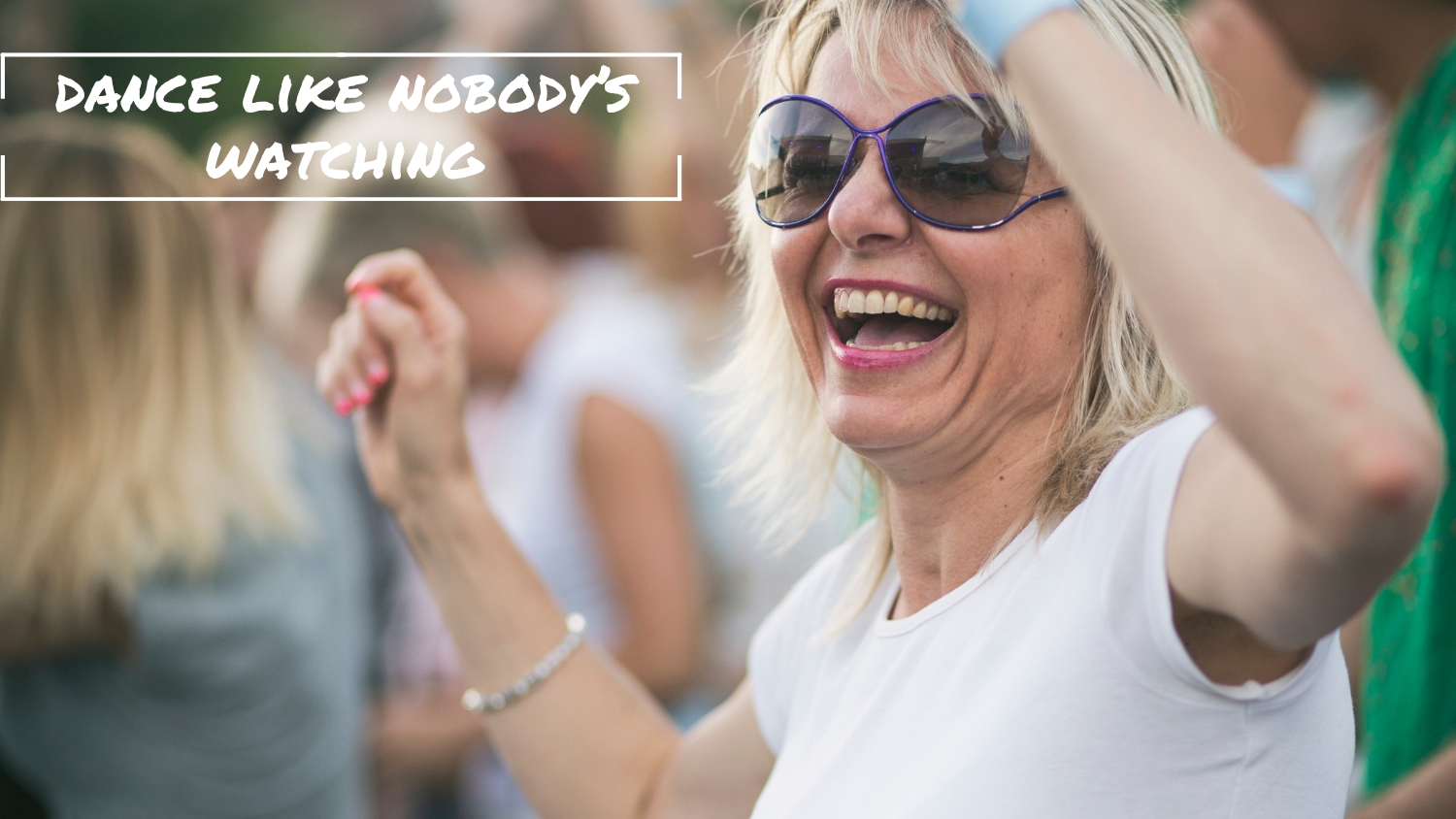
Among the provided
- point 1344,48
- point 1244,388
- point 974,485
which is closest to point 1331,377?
point 1244,388

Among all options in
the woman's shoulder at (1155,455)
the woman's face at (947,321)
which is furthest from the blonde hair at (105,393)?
the woman's shoulder at (1155,455)

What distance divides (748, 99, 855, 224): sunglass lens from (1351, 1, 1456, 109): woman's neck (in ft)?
4.57

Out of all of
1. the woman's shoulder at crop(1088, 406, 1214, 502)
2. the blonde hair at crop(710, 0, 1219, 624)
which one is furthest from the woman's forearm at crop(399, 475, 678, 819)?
the woman's shoulder at crop(1088, 406, 1214, 502)

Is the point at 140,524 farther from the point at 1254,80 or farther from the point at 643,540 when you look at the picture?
the point at 1254,80

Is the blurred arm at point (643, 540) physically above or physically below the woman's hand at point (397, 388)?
below

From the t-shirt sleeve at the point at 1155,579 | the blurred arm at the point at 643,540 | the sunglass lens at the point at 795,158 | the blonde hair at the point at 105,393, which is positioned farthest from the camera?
the blurred arm at the point at 643,540

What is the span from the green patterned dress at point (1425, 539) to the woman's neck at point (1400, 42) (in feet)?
0.75

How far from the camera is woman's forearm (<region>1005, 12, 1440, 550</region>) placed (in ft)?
2.69

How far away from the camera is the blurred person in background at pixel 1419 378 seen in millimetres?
1848

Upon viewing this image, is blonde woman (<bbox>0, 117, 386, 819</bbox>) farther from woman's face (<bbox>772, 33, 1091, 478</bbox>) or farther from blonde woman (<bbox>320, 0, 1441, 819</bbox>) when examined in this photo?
woman's face (<bbox>772, 33, 1091, 478</bbox>)

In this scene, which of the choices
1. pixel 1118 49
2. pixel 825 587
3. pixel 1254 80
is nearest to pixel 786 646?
pixel 825 587

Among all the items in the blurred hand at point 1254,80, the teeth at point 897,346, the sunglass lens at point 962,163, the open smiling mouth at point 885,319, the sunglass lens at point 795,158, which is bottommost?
the teeth at point 897,346

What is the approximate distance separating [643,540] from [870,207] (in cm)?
201

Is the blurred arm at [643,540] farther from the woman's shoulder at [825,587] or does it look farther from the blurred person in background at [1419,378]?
the blurred person in background at [1419,378]
